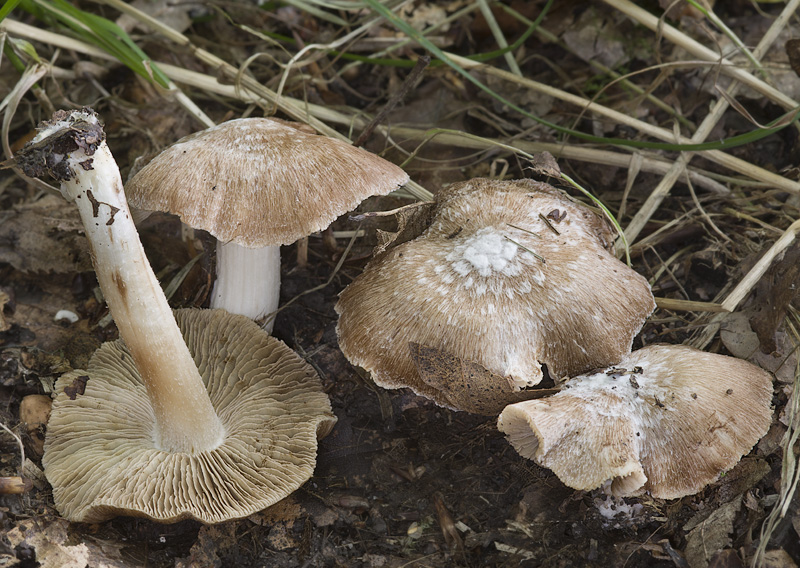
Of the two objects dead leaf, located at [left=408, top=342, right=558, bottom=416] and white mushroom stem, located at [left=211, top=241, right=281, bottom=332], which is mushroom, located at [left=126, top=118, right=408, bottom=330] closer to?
white mushroom stem, located at [left=211, top=241, right=281, bottom=332]

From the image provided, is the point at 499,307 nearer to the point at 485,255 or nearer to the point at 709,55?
the point at 485,255

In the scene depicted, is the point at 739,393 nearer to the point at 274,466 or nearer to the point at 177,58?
the point at 274,466

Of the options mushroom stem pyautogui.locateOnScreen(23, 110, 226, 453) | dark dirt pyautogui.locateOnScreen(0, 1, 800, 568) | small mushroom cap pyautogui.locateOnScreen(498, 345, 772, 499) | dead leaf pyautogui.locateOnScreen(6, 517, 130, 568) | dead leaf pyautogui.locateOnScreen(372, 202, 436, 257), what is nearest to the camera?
mushroom stem pyautogui.locateOnScreen(23, 110, 226, 453)

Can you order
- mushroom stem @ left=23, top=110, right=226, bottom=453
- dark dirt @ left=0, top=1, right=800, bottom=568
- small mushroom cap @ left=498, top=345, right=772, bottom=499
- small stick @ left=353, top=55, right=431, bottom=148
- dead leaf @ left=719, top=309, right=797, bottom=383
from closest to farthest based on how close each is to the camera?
mushroom stem @ left=23, top=110, right=226, bottom=453 → small mushroom cap @ left=498, top=345, right=772, bottom=499 → dark dirt @ left=0, top=1, right=800, bottom=568 → dead leaf @ left=719, top=309, right=797, bottom=383 → small stick @ left=353, top=55, right=431, bottom=148

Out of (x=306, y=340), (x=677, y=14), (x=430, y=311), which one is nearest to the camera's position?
(x=430, y=311)

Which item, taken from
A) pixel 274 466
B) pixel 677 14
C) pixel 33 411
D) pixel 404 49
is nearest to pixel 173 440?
pixel 274 466

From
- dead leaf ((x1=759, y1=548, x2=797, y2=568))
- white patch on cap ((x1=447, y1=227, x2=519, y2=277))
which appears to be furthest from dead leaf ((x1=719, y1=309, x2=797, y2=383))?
white patch on cap ((x1=447, y1=227, x2=519, y2=277))
